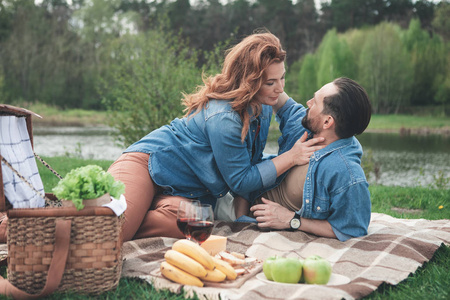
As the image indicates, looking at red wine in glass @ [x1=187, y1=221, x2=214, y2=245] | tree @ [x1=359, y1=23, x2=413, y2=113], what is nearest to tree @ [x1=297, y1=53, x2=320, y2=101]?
tree @ [x1=359, y1=23, x2=413, y2=113]

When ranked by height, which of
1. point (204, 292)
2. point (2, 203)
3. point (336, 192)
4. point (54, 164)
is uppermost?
point (2, 203)

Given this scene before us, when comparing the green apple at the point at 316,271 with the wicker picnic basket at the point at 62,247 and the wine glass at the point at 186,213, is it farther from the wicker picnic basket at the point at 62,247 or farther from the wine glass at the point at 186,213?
the wicker picnic basket at the point at 62,247

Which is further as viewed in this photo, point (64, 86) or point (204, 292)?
point (64, 86)

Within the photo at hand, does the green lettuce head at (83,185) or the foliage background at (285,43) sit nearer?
the green lettuce head at (83,185)

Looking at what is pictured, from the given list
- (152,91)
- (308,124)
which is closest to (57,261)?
(308,124)

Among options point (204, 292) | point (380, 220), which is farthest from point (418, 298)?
point (380, 220)

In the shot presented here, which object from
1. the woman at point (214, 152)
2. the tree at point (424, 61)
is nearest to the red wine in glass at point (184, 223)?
the woman at point (214, 152)

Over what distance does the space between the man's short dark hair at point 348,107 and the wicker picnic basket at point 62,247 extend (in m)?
1.98

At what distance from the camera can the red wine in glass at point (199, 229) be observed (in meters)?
2.95

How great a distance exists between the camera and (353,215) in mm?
3814

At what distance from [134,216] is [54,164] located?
6.72 meters

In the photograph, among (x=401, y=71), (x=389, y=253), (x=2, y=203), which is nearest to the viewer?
(x=2, y=203)

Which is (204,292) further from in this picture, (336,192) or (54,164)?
(54,164)

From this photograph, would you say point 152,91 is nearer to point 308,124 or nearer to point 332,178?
point 308,124
